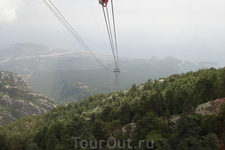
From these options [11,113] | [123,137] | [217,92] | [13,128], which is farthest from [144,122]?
[11,113]

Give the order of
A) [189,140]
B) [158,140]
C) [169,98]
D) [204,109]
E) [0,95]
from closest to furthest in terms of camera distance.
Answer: [189,140] → [158,140] → [204,109] → [169,98] → [0,95]

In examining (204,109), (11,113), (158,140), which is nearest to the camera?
(158,140)

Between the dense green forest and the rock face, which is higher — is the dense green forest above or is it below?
above

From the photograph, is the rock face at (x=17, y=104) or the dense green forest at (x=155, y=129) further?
the rock face at (x=17, y=104)

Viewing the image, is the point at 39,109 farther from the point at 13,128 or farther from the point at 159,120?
the point at 159,120

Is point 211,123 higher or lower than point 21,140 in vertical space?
higher

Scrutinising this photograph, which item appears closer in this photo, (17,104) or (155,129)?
(155,129)

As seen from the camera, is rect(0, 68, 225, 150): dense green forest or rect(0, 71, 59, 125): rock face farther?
rect(0, 71, 59, 125): rock face

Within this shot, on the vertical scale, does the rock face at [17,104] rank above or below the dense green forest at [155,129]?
below

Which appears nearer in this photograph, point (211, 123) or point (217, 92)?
point (211, 123)

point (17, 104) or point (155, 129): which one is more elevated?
point (155, 129)

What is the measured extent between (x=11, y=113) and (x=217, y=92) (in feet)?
597

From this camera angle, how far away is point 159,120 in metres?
27.8

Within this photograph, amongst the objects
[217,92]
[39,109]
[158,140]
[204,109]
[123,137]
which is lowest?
[39,109]
